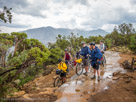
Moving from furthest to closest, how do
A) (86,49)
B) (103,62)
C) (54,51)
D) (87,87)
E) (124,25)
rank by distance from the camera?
(124,25) < (54,51) < (103,62) < (86,49) < (87,87)

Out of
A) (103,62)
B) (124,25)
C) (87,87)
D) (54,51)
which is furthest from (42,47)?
(124,25)

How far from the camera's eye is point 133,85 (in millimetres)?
5242

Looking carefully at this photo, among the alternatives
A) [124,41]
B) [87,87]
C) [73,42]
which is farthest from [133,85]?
[73,42]

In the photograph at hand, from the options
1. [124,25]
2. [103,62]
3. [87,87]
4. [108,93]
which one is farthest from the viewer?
[124,25]

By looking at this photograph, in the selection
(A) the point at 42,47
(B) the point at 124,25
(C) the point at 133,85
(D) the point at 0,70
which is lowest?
(D) the point at 0,70

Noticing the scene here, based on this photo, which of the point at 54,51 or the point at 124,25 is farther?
the point at 124,25

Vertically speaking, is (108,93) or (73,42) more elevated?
(73,42)

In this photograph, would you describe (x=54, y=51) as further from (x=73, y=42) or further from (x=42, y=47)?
(x=73, y=42)

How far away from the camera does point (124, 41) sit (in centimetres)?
3203

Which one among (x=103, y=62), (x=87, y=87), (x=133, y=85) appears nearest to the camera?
(x=133, y=85)

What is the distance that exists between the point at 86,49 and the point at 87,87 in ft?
8.05

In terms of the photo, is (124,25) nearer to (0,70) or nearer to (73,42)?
(73,42)

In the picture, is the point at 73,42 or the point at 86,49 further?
the point at 73,42

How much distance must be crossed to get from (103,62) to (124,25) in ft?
120
